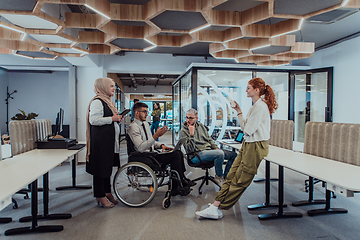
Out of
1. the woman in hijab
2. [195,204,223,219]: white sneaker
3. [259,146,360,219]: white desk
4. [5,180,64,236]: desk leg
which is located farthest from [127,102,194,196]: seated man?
[5,180,64,236]: desk leg

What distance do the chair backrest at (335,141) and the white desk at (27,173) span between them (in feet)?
9.97

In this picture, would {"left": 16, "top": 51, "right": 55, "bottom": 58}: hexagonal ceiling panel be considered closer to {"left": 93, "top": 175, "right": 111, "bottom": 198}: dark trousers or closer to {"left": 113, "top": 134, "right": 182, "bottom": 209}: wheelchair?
{"left": 113, "top": 134, "right": 182, "bottom": 209}: wheelchair

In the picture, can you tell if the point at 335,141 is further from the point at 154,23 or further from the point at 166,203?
the point at 154,23

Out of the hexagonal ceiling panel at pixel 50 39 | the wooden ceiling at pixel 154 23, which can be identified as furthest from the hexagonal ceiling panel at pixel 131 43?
the hexagonal ceiling panel at pixel 50 39

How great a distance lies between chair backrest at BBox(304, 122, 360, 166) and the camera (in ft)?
7.94

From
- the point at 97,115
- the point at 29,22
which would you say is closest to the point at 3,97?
the point at 29,22

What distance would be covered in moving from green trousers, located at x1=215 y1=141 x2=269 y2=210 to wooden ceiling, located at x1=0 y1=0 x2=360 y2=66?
5.00ft

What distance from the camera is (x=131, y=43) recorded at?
3.85 metres

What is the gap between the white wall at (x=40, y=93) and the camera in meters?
8.34

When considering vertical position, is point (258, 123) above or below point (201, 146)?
above

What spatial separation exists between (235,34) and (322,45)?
13.8ft

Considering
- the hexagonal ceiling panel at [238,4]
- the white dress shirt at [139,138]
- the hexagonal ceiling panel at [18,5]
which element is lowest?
the white dress shirt at [139,138]

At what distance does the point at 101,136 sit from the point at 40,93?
23.7 feet

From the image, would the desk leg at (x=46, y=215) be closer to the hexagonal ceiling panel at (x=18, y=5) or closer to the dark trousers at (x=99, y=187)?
the dark trousers at (x=99, y=187)
